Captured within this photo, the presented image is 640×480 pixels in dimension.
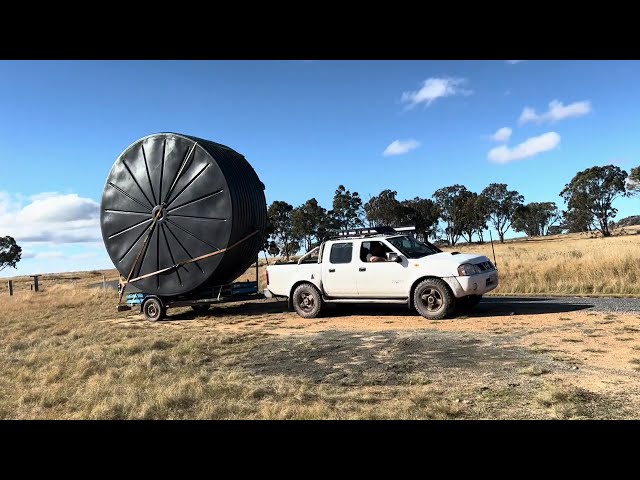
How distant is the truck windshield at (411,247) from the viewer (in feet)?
35.9

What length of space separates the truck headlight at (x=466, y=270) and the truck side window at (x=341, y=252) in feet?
8.79

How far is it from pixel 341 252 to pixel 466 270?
306 centimetres

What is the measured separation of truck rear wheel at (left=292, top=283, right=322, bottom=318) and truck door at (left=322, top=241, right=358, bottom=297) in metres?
0.33

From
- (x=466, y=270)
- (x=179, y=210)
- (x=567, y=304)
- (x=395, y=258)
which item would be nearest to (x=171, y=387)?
(x=395, y=258)

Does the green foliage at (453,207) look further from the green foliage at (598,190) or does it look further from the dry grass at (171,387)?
the dry grass at (171,387)

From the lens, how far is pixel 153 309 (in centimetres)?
1362

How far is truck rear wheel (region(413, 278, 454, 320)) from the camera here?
395 inches

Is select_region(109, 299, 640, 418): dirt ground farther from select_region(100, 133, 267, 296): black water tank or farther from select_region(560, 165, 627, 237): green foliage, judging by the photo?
select_region(560, 165, 627, 237): green foliage

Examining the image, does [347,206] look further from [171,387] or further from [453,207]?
[171,387]

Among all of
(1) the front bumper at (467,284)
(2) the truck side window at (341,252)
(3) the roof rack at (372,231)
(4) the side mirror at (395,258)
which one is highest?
(3) the roof rack at (372,231)

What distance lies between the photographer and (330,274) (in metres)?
11.6

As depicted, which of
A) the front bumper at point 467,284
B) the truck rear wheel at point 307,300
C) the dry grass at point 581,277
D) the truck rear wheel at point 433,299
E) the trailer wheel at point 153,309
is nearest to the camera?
the front bumper at point 467,284

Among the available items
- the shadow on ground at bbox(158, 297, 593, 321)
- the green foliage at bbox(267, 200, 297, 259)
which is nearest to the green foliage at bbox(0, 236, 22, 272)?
the green foliage at bbox(267, 200, 297, 259)

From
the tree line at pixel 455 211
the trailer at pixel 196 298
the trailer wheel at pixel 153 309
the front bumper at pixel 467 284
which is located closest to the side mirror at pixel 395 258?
the front bumper at pixel 467 284
